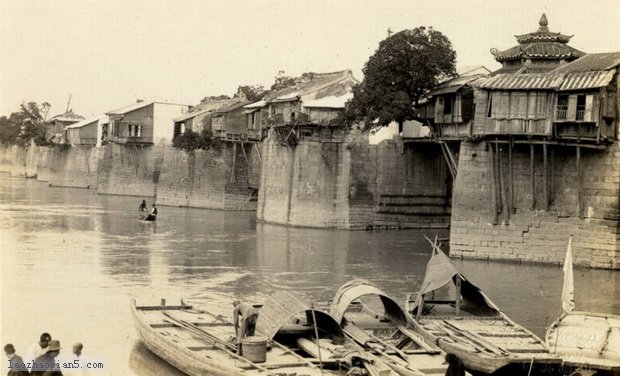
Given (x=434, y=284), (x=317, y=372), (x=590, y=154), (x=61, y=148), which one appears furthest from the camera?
(x=61, y=148)

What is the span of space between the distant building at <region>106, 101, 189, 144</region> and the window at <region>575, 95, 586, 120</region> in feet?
126

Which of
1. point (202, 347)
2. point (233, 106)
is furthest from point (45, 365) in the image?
point (233, 106)

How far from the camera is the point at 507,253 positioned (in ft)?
89.5

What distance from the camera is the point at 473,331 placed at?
14.1 m

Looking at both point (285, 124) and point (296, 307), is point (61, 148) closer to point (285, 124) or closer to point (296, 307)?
point (285, 124)

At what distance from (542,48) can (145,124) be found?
3584cm

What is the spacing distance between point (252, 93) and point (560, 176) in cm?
4378

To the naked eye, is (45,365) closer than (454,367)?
Yes

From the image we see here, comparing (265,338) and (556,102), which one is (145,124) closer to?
(556,102)

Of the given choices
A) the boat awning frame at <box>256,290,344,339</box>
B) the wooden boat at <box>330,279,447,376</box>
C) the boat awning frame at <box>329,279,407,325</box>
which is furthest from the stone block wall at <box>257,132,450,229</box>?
the boat awning frame at <box>256,290,344,339</box>

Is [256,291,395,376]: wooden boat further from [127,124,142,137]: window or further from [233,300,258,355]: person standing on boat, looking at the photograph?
[127,124,142,137]: window

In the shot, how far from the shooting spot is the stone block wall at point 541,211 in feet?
84.0

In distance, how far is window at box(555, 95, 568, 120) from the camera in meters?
26.1

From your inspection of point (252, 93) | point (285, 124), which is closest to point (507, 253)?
point (285, 124)
